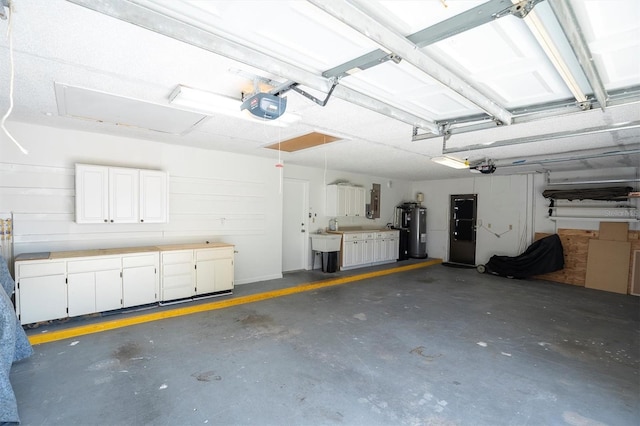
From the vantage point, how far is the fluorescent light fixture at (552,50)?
1495mm

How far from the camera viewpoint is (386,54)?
188 centimetres

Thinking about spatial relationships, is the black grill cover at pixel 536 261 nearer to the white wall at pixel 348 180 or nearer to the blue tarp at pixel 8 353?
the white wall at pixel 348 180

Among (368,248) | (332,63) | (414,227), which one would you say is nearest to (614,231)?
(414,227)

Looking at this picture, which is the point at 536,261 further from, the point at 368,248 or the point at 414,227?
the point at 368,248

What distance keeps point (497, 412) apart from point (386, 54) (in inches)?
110

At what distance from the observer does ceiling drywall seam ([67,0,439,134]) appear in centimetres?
144

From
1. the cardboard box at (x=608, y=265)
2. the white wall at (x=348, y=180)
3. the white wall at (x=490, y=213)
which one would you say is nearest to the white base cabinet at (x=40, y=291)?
the white wall at (x=348, y=180)

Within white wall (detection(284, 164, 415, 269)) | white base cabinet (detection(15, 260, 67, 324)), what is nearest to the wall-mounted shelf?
white wall (detection(284, 164, 415, 269))

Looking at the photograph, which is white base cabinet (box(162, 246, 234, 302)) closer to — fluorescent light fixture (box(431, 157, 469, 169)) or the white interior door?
the white interior door

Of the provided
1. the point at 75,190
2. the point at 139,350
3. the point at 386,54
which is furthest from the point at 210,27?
the point at 75,190

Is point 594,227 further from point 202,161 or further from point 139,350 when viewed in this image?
point 139,350

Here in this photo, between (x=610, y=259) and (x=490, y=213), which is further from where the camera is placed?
(x=490, y=213)

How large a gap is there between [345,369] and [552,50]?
298 cm

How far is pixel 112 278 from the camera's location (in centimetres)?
405
